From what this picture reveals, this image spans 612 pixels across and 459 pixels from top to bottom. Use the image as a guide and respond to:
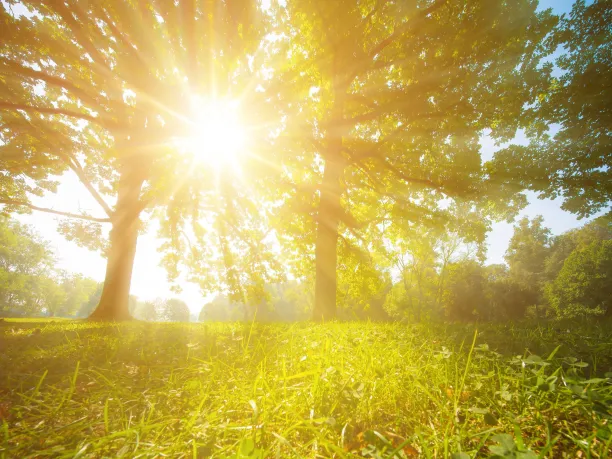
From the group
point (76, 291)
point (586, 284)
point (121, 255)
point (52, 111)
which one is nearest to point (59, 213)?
point (121, 255)

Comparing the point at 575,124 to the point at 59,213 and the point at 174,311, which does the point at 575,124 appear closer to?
the point at 59,213

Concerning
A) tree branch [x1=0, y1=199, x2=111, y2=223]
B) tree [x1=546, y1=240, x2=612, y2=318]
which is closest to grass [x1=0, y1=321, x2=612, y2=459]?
tree branch [x1=0, y1=199, x2=111, y2=223]

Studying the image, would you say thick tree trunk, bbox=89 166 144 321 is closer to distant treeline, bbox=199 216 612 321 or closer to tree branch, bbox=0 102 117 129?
tree branch, bbox=0 102 117 129

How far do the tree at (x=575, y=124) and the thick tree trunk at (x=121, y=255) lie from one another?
12776 millimetres

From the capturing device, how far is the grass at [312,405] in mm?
1089

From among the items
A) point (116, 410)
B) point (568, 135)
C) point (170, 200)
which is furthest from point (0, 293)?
point (568, 135)

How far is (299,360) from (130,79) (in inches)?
278

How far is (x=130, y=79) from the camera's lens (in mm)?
5801

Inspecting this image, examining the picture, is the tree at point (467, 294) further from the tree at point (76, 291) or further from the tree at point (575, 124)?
the tree at point (76, 291)

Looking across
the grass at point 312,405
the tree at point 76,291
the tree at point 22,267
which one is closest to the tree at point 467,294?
the grass at point 312,405

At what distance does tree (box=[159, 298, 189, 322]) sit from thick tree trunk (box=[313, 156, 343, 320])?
99.7m

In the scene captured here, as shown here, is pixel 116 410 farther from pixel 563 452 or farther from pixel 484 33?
pixel 484 33

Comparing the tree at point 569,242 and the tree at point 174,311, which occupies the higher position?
the tree at point 569,242

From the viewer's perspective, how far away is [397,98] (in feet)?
24.0
